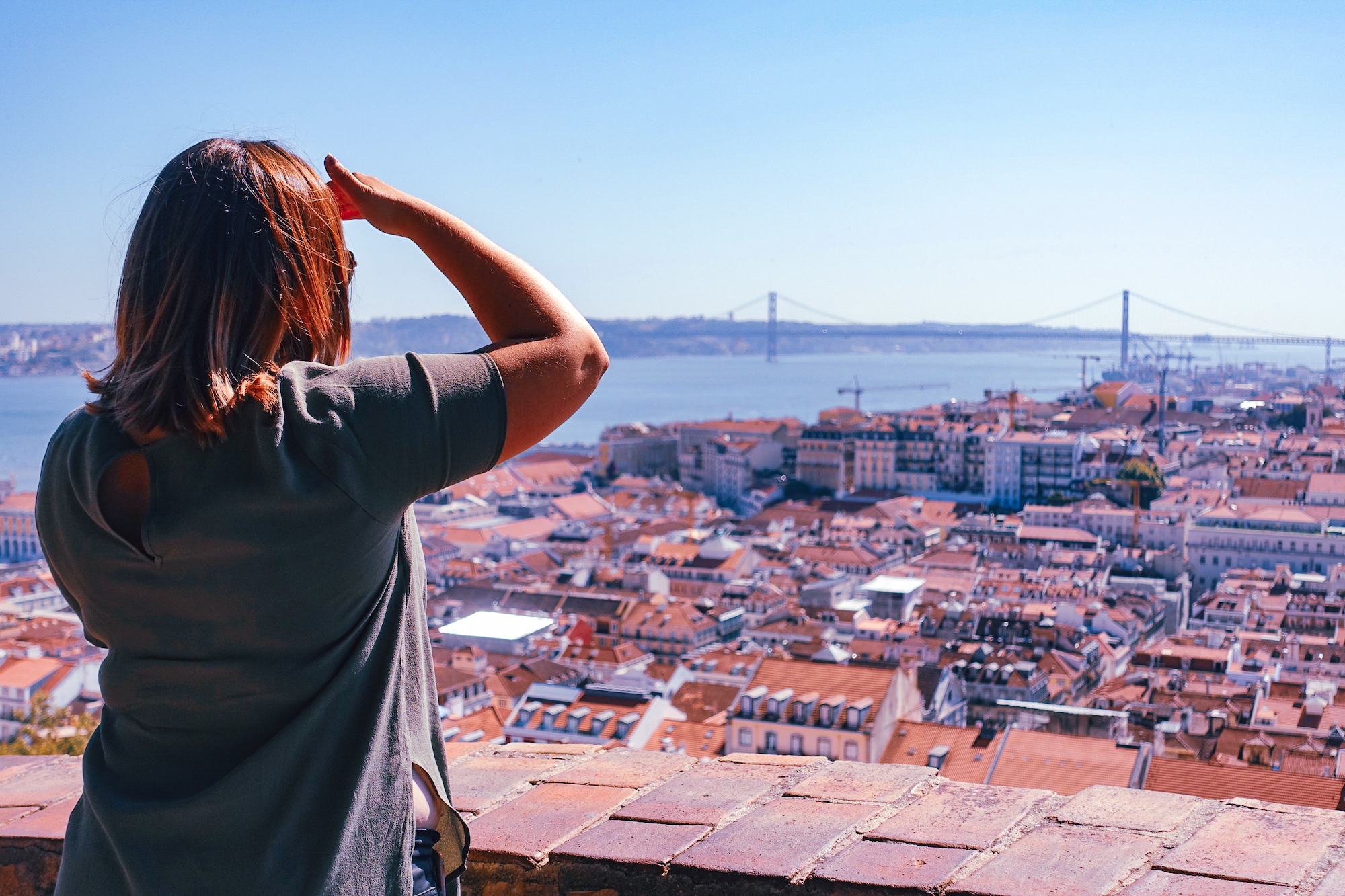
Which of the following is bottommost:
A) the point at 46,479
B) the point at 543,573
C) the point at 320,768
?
the point at 543,573

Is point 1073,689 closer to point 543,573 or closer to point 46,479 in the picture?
point 543,573

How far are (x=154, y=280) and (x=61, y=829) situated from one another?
1.63 feet

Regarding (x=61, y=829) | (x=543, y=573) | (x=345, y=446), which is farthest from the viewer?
(x=543, y=573)

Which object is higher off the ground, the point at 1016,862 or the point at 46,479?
the point at 46,479

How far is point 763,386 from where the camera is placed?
58.7 m

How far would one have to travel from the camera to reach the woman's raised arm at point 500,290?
0.48 m

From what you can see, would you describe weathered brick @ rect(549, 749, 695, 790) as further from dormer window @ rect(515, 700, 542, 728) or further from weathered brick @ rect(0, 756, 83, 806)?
dormer window @ rect(515, 700, 542, 728)

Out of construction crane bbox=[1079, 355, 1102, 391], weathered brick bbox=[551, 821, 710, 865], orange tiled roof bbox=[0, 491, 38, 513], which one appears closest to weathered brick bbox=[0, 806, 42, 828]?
weathered brick bbox=[551, 821, 710, 865]

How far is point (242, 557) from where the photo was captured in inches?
17.0

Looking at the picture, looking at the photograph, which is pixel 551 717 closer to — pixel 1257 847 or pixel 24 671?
pixel 24 671

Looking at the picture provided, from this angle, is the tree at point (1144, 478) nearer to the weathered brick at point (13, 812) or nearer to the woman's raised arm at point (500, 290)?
the weathered brick at point (13, 812)

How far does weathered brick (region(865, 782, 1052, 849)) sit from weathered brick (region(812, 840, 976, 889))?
0.04ft

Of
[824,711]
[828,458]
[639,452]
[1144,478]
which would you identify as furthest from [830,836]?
[639,452]

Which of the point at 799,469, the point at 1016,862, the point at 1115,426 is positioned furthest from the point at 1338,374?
the point at 1016,862
